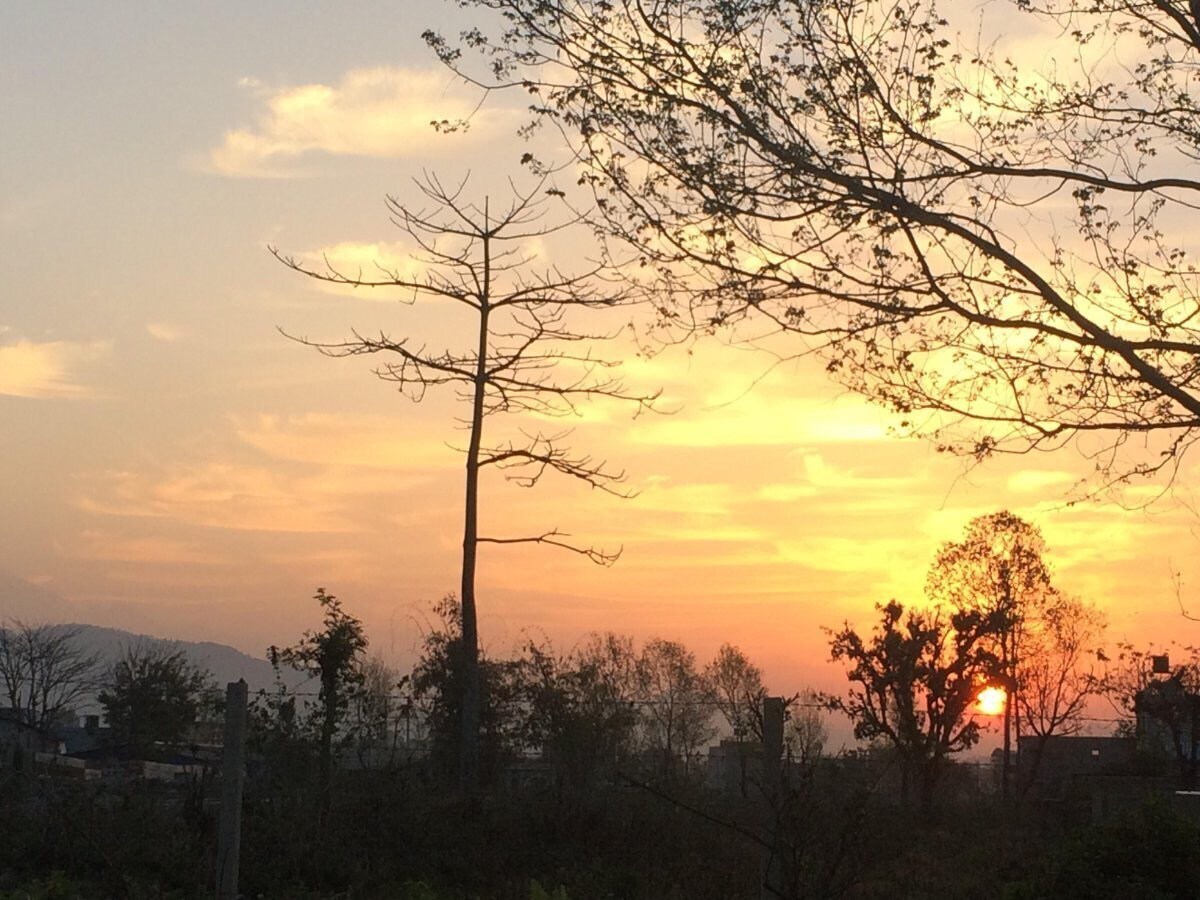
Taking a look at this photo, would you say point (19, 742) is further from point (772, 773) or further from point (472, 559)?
point (772, 773)

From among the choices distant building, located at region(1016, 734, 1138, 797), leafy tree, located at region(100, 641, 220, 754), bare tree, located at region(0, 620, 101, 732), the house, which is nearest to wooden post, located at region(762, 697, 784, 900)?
the house

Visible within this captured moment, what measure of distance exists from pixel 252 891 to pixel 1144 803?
337 inches

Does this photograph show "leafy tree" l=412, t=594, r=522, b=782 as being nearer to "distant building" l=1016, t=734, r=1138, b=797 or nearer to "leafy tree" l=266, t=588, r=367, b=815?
"leafy tree" l=266, t=588, r=367, b=815

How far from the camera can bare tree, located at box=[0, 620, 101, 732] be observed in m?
69.6

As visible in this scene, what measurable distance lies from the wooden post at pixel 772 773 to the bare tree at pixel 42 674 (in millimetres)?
64387

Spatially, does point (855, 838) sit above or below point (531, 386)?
below

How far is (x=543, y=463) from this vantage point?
80.8ft

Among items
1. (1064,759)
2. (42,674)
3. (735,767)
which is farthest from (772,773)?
(42,674)

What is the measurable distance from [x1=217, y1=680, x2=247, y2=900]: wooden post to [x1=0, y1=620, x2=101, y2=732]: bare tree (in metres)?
59.5

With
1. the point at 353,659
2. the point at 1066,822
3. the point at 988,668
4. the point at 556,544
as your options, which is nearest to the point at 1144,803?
the point at 353,659

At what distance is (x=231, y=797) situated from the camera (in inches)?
485

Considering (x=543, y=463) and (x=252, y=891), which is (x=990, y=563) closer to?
(x=543, y=463)

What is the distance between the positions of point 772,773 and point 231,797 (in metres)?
5.43

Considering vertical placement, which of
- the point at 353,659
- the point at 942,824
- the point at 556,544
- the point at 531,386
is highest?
the point at 531,386
